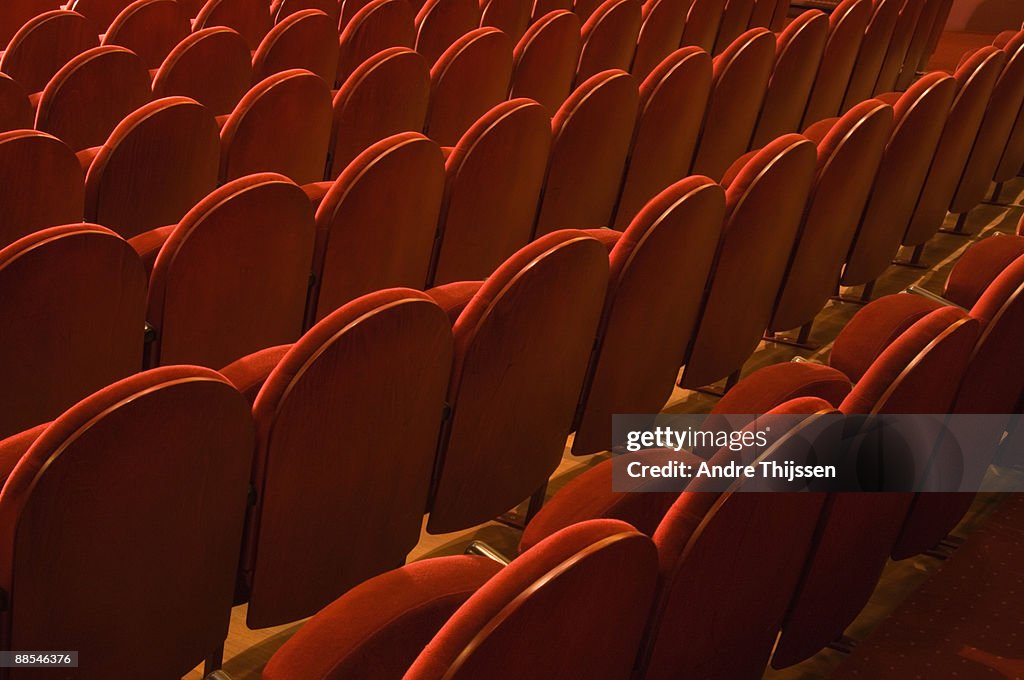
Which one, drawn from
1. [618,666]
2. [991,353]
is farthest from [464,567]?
[991,353]

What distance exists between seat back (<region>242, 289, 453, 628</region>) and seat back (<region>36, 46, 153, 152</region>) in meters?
0.25

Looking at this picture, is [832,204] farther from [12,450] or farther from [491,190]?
[12,450]

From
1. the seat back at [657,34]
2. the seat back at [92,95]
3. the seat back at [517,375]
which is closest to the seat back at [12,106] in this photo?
the seat back at [92,95]

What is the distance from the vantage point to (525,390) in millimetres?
304

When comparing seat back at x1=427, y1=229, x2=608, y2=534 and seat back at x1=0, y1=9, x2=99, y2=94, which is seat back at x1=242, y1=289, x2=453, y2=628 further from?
seat back at x1=0, y1=9, x2=99, y2=94

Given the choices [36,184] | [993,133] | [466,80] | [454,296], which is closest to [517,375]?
[454,296]

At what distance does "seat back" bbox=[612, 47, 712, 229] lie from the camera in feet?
1.65

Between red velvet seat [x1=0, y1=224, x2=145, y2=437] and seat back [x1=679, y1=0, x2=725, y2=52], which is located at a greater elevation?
seat back [x1=679, y1=0, x2=725, y2=52]

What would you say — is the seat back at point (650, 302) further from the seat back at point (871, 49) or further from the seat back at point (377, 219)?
the seat back at point (871, 49)

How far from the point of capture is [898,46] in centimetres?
75

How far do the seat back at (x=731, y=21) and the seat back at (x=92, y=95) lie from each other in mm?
415

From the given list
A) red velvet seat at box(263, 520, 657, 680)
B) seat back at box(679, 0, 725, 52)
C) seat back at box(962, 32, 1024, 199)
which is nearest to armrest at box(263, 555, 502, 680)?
red velvet seat at box(263, 520, 657, 680)

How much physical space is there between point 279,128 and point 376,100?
7 centimetres

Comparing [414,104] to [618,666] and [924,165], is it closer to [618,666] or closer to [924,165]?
[924,165]
